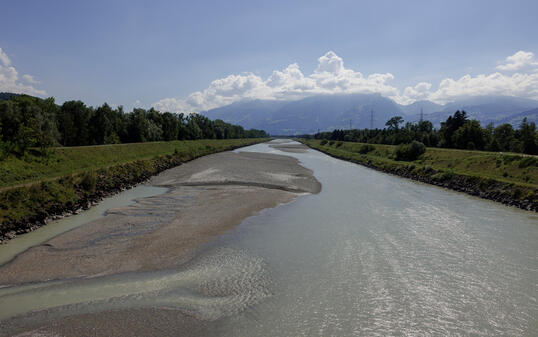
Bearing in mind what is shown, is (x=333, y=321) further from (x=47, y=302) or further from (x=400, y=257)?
(x=47, y=302)

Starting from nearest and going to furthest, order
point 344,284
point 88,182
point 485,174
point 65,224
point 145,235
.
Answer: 1. point 344,284
2. point 145,235
3. point 65,224
4. point 88,182
5. point 485,174

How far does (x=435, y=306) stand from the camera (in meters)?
11.8

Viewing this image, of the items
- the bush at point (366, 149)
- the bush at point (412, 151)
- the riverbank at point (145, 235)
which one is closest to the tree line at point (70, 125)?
the riverbank at point (145, 235)

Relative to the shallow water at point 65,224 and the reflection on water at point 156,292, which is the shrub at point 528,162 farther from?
the shallow water at point 65,224

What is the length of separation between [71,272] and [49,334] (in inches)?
188

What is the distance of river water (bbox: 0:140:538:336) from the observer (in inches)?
420

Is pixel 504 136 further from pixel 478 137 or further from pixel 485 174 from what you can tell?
pixel 485 174

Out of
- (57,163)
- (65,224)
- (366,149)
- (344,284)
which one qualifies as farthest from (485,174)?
(57,163)

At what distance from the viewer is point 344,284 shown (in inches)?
524

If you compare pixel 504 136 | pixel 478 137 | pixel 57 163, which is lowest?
pixel 57 163

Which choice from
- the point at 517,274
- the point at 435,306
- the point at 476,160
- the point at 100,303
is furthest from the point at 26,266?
the point at 476,160

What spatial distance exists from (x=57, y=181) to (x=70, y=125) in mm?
48034

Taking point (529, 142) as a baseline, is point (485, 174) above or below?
below

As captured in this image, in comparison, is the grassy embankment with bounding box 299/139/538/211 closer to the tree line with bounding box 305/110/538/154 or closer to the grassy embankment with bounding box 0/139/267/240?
the tree line with bounding box 305/110/538/154
